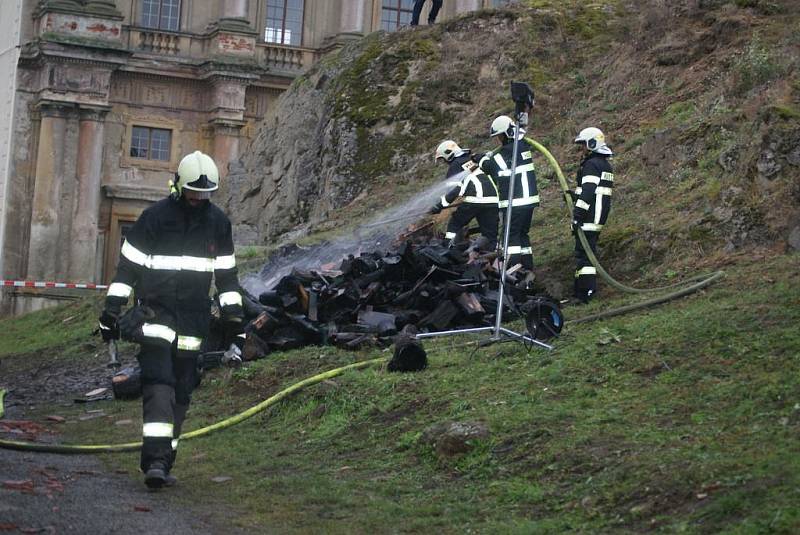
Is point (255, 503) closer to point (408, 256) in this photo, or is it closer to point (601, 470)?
point (601, 470)

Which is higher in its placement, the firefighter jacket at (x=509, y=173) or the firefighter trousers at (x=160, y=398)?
the firefighter jacket at (x=509, y=173)

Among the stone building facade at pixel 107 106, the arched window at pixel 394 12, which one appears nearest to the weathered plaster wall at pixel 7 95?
the stone building facade at pixel 107 106

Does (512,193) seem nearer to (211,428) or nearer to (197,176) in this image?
(211,428)

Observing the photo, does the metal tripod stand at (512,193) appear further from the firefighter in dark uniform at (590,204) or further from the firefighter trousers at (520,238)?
the firefighter trousers at (520,238)

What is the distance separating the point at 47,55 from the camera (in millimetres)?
42000

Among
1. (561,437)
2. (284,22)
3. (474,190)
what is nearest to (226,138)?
(284,22)

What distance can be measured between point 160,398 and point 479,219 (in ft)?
26.9

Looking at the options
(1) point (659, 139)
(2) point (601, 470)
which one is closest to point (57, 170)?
(1) point (659, 139)

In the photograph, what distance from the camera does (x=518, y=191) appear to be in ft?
51.5

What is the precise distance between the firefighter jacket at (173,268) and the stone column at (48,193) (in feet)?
109

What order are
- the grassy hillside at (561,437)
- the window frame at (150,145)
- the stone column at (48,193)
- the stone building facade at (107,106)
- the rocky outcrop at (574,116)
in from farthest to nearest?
the window frame at (150,145)
the stone building facade at (107,106)
the stone column at (48,193)
the rocky outcrop at (574,116)
the grassy hillside at (561,437)

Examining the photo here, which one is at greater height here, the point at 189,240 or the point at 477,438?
the point at 189,240

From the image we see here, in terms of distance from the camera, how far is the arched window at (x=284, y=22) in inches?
1832

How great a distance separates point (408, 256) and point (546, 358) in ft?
13.0
